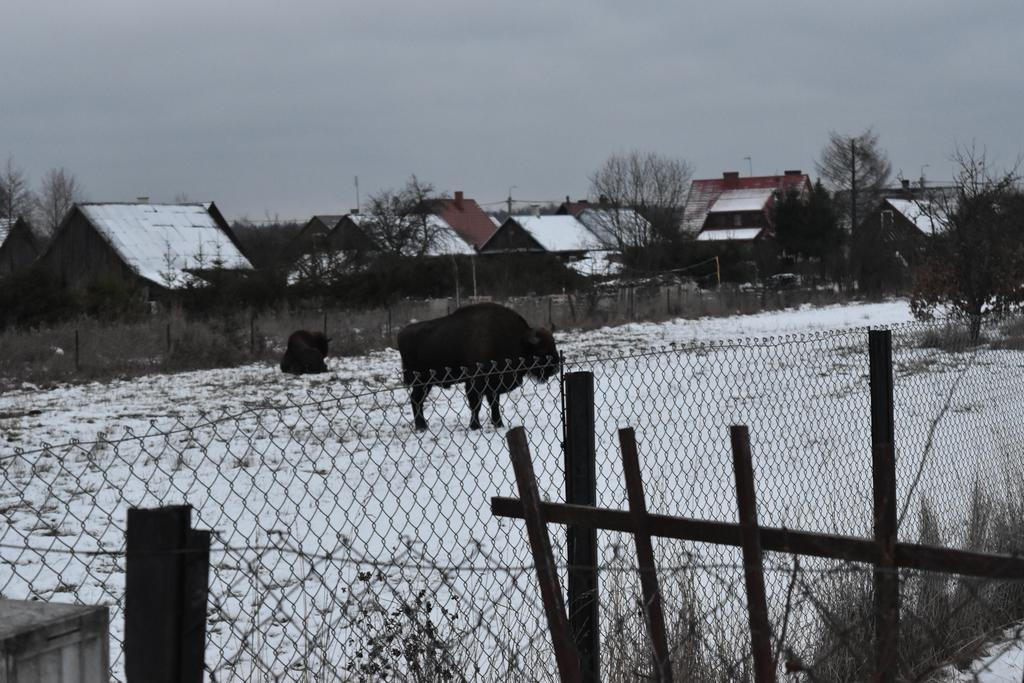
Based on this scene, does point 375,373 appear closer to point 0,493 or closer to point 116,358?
point 116,358

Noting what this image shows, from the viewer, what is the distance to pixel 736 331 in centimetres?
2861

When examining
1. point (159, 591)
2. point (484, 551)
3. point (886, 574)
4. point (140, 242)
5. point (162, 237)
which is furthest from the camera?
point (162, 237)

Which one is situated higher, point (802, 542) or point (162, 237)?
point (162, 237)

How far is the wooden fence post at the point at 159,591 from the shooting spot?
8.61 feet

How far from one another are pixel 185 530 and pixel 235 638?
3436 millimetres

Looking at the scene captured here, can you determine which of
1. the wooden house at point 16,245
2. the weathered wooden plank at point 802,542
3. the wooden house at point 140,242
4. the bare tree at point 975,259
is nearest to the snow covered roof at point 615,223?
the wooden house at point 140,242

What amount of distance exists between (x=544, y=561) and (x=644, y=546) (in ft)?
0.98

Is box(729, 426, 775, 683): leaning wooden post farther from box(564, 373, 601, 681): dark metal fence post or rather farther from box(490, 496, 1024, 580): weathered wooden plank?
box(564, 373, 601, 681): dark metal fence post

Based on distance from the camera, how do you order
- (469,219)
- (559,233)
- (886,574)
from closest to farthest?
(886,574), (559,233), (469,219)

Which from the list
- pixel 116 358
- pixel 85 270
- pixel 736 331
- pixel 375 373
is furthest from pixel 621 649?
pixel 85 270

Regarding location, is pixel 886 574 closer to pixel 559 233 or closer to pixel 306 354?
pixel 306 354

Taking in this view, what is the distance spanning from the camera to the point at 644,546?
10.8 feet

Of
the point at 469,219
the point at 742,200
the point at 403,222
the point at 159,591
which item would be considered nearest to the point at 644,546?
the point at 159,591

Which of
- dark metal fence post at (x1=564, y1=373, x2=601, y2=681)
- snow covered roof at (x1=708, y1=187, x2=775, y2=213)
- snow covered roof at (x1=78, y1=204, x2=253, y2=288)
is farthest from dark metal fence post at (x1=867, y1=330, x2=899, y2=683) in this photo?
snow covered roof at (x1=708, y1=187, x2=775, y2=213)
